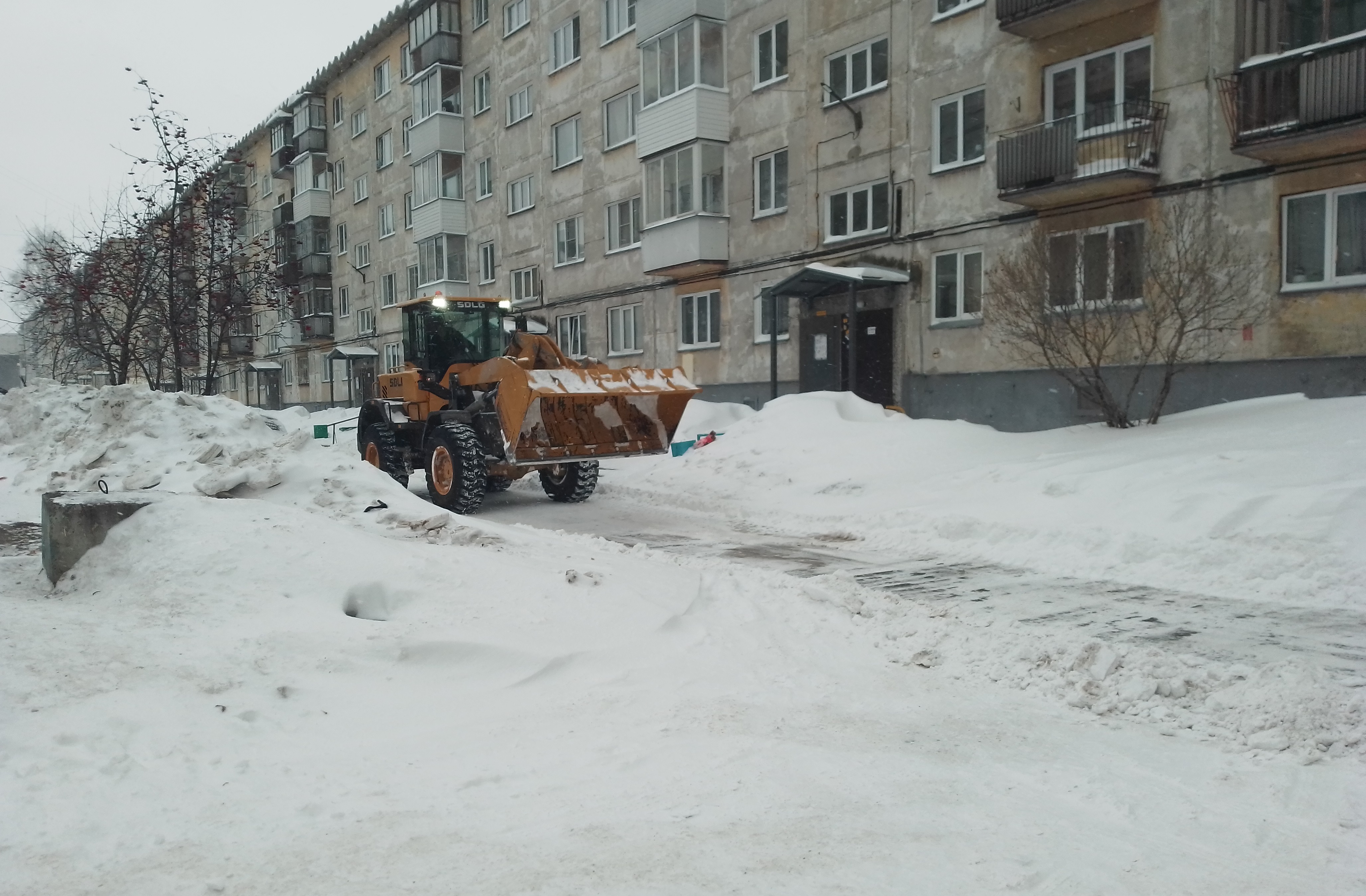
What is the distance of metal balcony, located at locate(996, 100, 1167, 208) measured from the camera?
1437 cm

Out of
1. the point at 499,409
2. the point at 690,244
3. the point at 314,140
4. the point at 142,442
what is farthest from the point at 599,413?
the point at 314,140

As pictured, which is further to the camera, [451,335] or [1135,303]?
[1135,303]

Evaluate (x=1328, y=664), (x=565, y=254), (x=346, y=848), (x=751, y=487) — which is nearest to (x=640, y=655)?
(x=346, y=848)

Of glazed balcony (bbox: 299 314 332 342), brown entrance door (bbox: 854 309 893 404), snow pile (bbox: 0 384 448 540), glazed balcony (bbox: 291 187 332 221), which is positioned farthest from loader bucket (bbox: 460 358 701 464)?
glazed balcony (bbox: 291 187 332 221)

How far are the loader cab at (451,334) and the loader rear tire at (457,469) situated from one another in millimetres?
1518

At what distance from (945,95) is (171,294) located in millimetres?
14079

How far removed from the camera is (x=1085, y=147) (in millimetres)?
15039

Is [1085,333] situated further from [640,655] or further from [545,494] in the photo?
[640,655]

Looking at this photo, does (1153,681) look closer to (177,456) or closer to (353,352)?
(177,456)

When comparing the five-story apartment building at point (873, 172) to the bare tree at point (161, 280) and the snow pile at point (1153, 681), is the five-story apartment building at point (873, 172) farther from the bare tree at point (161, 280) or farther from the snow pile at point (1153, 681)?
the snow pile at point (1153, 681)

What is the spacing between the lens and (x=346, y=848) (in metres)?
3.22

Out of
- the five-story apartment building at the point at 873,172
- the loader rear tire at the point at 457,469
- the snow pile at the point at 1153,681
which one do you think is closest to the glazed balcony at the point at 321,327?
the five-story apartment building at the point at 873,172

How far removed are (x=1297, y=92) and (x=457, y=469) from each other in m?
11.7

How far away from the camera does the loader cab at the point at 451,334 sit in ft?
44.1
